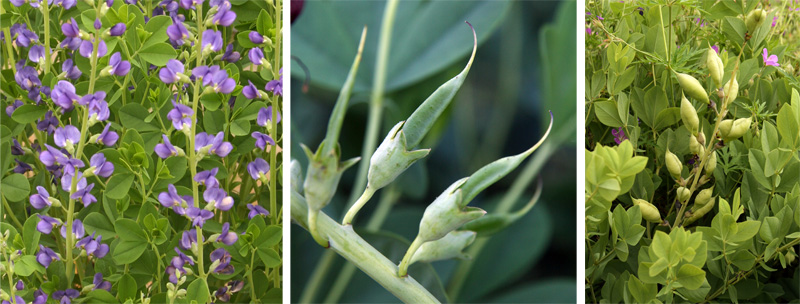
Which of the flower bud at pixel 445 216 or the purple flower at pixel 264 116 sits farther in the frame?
the purple flower at pixel 264 116

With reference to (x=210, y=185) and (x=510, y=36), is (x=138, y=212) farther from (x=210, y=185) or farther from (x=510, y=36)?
(x=510, y=36)

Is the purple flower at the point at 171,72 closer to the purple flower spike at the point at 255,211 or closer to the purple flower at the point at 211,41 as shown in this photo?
the purple flower at the point at 211,41

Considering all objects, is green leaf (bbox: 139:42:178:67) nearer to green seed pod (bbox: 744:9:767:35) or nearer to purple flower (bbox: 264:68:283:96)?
purple flower (bbox: 264:68:283:96)

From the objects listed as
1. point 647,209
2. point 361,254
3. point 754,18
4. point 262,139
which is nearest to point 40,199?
point 262,139

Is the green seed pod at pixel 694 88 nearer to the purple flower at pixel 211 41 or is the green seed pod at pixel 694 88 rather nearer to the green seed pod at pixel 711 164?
the green seed pod at pixel 711 164

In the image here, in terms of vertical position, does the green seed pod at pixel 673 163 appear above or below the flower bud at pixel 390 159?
above

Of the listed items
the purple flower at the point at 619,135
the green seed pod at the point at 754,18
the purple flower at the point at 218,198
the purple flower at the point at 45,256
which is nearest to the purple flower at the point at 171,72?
the purple flower at the point at 218,198

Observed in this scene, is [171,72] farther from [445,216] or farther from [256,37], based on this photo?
[445,216]

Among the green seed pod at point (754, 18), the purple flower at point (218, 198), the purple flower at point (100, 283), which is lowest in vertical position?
the purple flower at point (100, 283)
